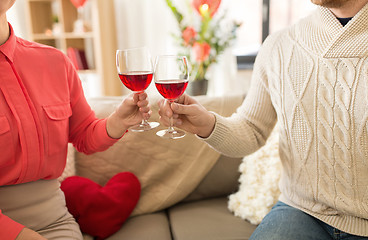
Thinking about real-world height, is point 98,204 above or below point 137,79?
below

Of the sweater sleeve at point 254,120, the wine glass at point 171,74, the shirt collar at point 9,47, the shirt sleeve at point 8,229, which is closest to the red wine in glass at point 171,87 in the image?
the wine glass at point 171,74

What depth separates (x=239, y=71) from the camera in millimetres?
3939

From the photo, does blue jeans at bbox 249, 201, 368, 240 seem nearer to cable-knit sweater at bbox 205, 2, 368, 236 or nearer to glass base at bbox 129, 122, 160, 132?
cable-knit sweater at bbox 205, 2, 368, 236

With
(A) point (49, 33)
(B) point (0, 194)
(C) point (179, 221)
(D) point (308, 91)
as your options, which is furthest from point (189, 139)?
(A) point (49, 33)

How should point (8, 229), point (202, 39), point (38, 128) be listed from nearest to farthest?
1. point (8, 229)
2. point (38, 128)
3. point (202, 39)

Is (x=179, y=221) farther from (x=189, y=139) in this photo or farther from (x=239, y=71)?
(x=239, y=71)

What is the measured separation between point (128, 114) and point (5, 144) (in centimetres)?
35

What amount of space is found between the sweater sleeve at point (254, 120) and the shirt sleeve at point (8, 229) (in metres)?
0.62

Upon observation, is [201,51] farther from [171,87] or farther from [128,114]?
[171,87]

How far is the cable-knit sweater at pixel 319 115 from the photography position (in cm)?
98

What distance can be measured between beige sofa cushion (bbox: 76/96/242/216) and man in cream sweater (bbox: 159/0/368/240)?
0.43 m

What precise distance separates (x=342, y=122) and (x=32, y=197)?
0.93 meters

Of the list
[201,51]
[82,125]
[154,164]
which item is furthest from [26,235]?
[201,51]

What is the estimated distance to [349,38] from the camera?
1017 mm
